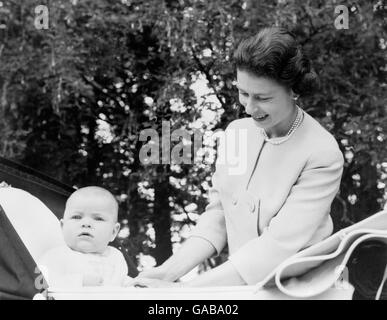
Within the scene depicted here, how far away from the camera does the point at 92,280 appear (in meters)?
1.64

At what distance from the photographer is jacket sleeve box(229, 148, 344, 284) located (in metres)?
1.43

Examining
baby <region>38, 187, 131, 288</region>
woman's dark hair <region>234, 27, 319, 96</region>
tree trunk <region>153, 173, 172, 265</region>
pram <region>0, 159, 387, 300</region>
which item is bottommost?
pram <region>0, 159, 387, 300</region>

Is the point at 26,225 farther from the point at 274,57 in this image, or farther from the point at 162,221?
the point at 274,57

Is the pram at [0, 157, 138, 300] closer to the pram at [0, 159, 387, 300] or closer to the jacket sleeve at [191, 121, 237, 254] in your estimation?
the pram at [0, 159, 387, 300]

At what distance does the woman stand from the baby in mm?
188

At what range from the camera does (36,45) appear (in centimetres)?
279

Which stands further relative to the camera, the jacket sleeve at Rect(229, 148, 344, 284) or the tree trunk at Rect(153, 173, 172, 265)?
the tree trunk at Rect(153, 173, 172, 265)

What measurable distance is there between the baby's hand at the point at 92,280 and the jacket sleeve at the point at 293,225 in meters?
0.35

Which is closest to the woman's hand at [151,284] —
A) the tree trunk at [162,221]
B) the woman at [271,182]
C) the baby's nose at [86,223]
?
the woman at [271,182]

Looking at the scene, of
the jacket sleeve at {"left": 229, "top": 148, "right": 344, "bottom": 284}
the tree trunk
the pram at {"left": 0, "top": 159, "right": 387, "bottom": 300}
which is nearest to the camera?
the pram at {"left": 0, "top": 159, "right": 387, "bottom": 300}

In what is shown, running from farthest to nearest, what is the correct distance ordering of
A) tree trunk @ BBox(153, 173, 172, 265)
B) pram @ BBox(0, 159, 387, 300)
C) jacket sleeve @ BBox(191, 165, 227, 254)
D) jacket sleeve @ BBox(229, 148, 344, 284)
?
tree trunk @ BBox(153, 173, 172, 265) < jacket sleeve @ BBox(191, 165, 227, 254) < jacket sleeve @ BBox(229, 148, 344, 284) < pram @ BBox(0, 159, 387, 300)

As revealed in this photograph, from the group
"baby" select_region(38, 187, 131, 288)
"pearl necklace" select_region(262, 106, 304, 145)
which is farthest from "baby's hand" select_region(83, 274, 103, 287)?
"pearl necklace" select_region(262, 106, 304, 145)
